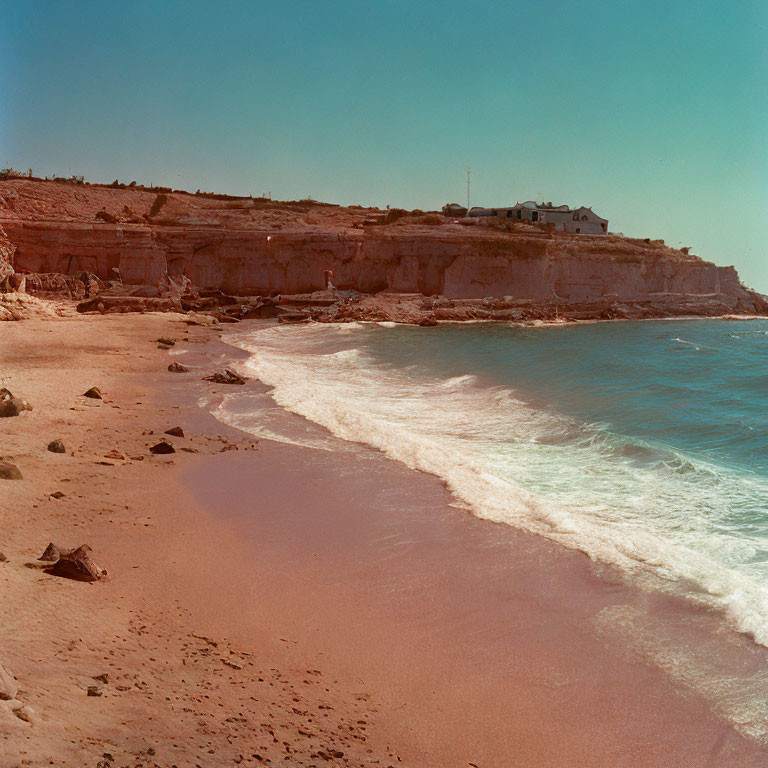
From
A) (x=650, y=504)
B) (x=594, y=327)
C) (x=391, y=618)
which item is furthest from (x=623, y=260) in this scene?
(x=391, y=618)

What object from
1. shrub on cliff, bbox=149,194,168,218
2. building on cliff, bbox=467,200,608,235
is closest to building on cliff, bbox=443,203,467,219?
building on cliff, bbox=467,200,608,235

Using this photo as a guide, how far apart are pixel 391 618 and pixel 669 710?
2235mm

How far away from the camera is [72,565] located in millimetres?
5922

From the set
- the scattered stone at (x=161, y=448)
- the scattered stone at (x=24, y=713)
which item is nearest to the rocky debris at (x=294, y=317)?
the scattered stone at (x=161, y=448)

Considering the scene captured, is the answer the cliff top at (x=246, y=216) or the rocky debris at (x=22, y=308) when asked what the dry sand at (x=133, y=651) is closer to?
the rocky debris at (x=22, y=308)

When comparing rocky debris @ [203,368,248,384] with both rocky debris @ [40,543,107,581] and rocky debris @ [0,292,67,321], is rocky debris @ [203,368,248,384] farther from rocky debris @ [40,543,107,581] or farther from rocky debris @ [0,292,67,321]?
rocky debris @ [0,292,67,321]

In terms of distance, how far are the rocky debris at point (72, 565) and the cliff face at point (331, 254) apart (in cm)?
3291

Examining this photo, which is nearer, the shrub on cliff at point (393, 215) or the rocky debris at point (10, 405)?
the rocky debris at point (10, 405)

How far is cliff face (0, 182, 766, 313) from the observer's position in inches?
1432

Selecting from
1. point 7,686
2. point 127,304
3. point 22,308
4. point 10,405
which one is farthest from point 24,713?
point 127,304

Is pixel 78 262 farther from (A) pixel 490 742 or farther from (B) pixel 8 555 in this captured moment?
(A) pixel 490 742

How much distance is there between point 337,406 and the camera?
1493cm

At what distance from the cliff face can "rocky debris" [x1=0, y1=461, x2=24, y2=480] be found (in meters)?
30.4

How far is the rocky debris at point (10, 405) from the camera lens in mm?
10945
